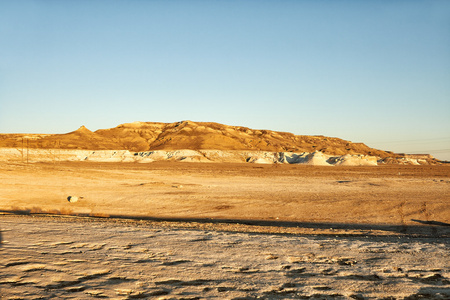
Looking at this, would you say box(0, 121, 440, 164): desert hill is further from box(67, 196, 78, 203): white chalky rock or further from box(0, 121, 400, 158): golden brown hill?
box(67, 196, 78, 203): white chalky rock

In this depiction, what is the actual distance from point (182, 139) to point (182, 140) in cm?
94

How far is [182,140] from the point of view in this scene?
104 meters

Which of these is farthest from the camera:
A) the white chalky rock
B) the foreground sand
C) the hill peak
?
the hill peak

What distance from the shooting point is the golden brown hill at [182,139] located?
90250 millimetres

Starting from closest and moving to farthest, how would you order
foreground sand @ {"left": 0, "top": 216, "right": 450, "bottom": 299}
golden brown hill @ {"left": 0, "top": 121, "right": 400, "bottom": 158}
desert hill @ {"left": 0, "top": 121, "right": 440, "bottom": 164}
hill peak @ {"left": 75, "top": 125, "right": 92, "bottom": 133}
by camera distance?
1. foreground sand @ {"left": 0, "top": 216, "right": 450, "bottom": 299}
2. desert hill @ {"left": 0, "top": 121, "right": 440, "bottom": 164}
3. golden brown hill @ {"left": 0, "top": 121, "right": 400, "bottom": 158}
4. hill peak @ {"left": 75, "top": 125, "right": 92, "bottom": 133}

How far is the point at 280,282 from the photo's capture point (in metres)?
4.55

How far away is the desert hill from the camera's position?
89169 millimetres

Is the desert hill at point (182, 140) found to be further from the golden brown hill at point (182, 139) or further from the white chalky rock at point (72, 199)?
the white chalky rock at point (72, 199)

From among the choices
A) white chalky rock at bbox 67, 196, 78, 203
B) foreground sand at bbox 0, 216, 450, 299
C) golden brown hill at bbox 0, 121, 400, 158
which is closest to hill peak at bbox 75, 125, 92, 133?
golden brown hill at bbox 0, 121, 400, 158

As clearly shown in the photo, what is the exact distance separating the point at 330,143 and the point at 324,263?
137 m

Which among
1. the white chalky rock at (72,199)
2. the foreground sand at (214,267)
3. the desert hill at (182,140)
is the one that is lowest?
the white chalky rock at (72,199)

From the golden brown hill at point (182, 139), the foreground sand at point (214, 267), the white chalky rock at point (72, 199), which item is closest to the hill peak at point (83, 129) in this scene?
the golden brown hill at point (182, 139)

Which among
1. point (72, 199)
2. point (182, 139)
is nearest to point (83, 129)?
point (182, 139)

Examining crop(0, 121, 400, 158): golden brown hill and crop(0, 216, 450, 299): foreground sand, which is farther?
crop(0, 121, 400, 158): golden brown hill
